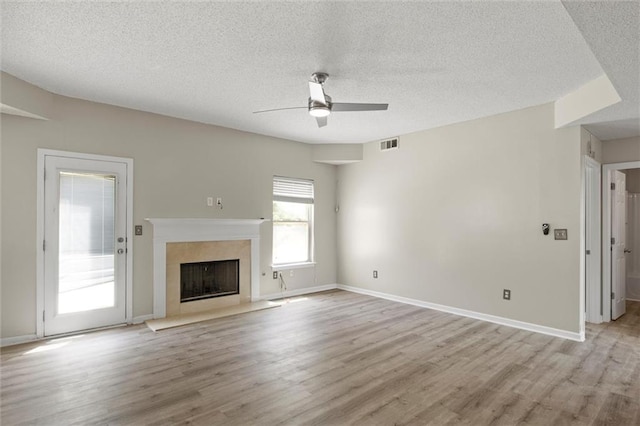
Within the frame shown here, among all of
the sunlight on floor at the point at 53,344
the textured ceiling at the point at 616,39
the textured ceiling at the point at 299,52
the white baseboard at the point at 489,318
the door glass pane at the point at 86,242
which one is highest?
the textured ceiling at the point at 299,52

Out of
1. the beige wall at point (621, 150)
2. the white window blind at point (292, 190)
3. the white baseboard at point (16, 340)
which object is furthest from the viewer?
the white window blind at point (292, 190)

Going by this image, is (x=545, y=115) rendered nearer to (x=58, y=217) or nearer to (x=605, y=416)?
(x=605, y=416)

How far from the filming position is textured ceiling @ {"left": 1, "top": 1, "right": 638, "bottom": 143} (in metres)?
2.37

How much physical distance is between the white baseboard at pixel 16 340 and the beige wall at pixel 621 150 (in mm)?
7634

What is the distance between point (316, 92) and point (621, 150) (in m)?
4.53

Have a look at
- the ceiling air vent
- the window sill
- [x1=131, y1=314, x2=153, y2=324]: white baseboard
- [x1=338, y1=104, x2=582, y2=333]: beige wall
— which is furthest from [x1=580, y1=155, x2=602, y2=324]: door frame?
[x1=131, y1=314, x2=153, y2=324]: white baseboard

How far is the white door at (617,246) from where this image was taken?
484 cm

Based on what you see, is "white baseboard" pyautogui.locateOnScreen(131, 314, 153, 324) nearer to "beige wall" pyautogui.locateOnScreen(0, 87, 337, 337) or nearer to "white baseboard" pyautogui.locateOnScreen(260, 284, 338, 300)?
"beige wall" pyautogui.locateOnScreen(0, 87, 337, 337)

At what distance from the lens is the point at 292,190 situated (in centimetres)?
643

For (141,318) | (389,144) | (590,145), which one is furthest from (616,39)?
(141,318)

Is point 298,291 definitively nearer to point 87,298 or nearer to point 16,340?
point 87,298

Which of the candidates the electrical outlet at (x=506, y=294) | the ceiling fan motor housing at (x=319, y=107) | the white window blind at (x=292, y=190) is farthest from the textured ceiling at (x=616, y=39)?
the white window blind at (x=292, y=190)

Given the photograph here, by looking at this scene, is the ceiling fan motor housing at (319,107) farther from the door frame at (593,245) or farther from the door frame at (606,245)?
the door frame at (606,245)

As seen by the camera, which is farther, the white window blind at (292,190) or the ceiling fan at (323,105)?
the white window blind at (292,190)
